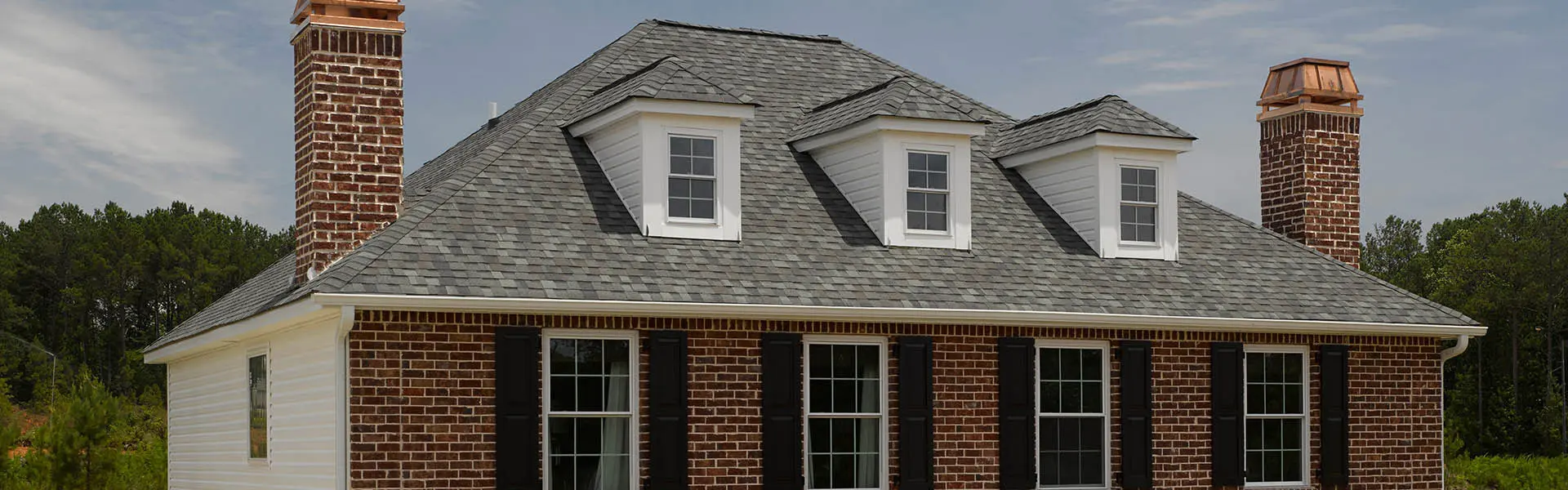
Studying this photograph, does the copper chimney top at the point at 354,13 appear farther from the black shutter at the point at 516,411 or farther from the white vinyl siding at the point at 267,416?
the black shutter at the point at 516,411

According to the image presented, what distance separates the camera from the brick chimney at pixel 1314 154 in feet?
64.1

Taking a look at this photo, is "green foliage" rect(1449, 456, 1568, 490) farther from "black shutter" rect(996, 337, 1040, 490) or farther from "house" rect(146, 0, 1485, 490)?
"black shutter" rect(996, 337, 1040, 490)

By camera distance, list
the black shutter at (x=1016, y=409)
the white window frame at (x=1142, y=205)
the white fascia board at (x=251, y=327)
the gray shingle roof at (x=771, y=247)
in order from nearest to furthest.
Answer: the white fascia board at (x=251, y=327)
the gray shingle roof at (x=771, y=247)
the black shutter at (x=1016, y=409)
the white window frame at (x=1142, y=205)

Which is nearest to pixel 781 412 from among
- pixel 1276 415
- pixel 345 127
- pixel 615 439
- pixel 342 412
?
pixel 615 439

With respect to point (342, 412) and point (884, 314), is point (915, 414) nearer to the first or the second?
point (884, 314)

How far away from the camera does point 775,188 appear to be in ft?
54.5

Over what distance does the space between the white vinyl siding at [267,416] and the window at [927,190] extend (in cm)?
616

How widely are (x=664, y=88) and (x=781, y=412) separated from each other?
327 centimetres

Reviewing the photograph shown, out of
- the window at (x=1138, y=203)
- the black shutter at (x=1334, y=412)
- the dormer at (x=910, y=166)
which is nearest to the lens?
the dormer at (x=910, y=166)

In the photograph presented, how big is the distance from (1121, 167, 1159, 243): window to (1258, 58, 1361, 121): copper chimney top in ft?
10.8

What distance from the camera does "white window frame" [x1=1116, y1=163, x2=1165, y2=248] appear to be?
1741 cm

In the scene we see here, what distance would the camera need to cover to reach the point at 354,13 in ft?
47.5

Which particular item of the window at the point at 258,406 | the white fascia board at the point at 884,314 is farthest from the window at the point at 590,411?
the window at the point at 258,406

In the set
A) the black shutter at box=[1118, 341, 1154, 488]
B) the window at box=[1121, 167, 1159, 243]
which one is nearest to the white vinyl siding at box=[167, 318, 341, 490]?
the black shutter at box=[1118, 341, 1154, 488]
